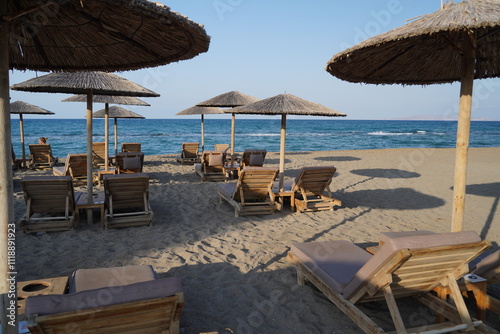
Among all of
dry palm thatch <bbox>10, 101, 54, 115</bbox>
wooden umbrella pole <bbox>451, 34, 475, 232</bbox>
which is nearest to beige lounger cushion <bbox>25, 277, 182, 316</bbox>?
wooden umbrella pole <bbox>451, 34, 475, 232</bbox>

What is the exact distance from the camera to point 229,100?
10.3 m

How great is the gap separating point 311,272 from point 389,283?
3.05 ft

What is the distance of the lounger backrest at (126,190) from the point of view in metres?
5.32

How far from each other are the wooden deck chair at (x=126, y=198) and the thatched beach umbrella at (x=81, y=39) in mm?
2341

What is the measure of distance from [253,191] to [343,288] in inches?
141

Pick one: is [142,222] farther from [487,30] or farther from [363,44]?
[487,30]

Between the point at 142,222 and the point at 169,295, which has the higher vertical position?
the point at 169,295

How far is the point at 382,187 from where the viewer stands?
902 cm

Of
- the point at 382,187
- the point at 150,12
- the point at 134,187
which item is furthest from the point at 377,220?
the point at 150,12

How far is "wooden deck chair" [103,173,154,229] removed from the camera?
529 centimetres

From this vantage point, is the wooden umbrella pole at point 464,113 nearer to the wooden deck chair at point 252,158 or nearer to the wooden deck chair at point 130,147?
the wooden deck chair at point 252,158

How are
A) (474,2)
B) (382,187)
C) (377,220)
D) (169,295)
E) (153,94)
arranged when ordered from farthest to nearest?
(382,187) → (153,94) → (377,220) → (474,2) → (169,295)

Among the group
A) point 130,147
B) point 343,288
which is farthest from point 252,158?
point 343,288

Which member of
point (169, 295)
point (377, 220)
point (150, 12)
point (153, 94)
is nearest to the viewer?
point (150, 12)
